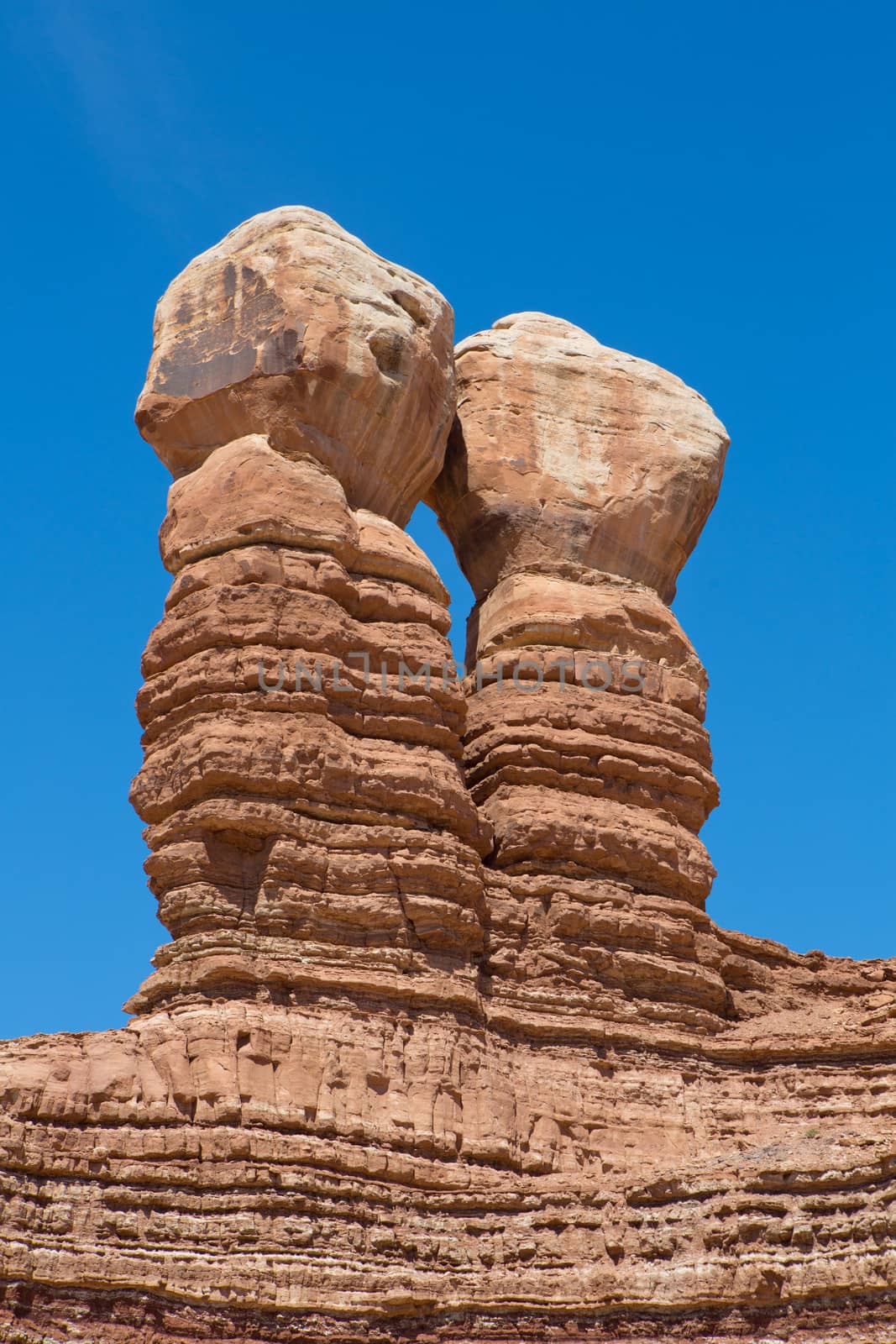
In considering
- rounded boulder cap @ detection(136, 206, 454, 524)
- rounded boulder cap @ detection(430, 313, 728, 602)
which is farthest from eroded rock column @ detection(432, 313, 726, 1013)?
rounded boulder cap @ detection(136, 206, 454, 524)

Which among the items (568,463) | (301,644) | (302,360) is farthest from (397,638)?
(568,463)

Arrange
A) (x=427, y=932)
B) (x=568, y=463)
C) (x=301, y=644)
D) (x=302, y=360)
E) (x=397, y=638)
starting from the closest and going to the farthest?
(x=427, y=932)
(x=301, y=644)
(x=397, y=638)
(x=302, y=360)
(x=568, y=463)

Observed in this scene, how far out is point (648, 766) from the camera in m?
31.0

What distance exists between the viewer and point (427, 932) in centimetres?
2617

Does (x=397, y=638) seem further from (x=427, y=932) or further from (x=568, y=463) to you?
(x=568, y=463)

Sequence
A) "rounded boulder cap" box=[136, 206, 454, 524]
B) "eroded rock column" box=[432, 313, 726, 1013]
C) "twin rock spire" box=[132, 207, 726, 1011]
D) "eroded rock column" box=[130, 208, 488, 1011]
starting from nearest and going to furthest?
"eroded rock column" box=[130, 208, 488, 1011], "twin rock spire" box=[132, 207, 726, 1011], "rounded boulder cap" box=[136, 206, 454, 524], "eroded rock column" box=[432, 313, 726, 1013]

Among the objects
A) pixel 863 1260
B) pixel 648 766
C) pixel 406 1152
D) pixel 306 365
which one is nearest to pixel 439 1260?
pixel 406 1152

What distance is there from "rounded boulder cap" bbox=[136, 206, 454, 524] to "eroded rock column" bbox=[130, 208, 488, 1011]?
29 mm

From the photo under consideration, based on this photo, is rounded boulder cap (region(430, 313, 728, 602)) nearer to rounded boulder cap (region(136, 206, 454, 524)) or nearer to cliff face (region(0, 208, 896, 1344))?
cliff face (region(0, 208, 896, 1344))

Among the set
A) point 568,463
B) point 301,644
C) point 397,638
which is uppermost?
point 568,463

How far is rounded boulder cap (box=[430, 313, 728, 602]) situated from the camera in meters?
32.8

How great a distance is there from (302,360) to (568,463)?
5916 millimetres

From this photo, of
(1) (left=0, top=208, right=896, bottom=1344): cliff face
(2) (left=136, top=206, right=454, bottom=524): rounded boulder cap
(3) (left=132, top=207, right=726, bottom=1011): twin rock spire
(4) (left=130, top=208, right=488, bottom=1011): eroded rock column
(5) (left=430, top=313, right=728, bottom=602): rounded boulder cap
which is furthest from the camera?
(5) (left=430, top=313, right=728, bottom=602): rounded boulder cap

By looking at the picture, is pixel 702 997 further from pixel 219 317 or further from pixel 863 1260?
pixel 219 317
